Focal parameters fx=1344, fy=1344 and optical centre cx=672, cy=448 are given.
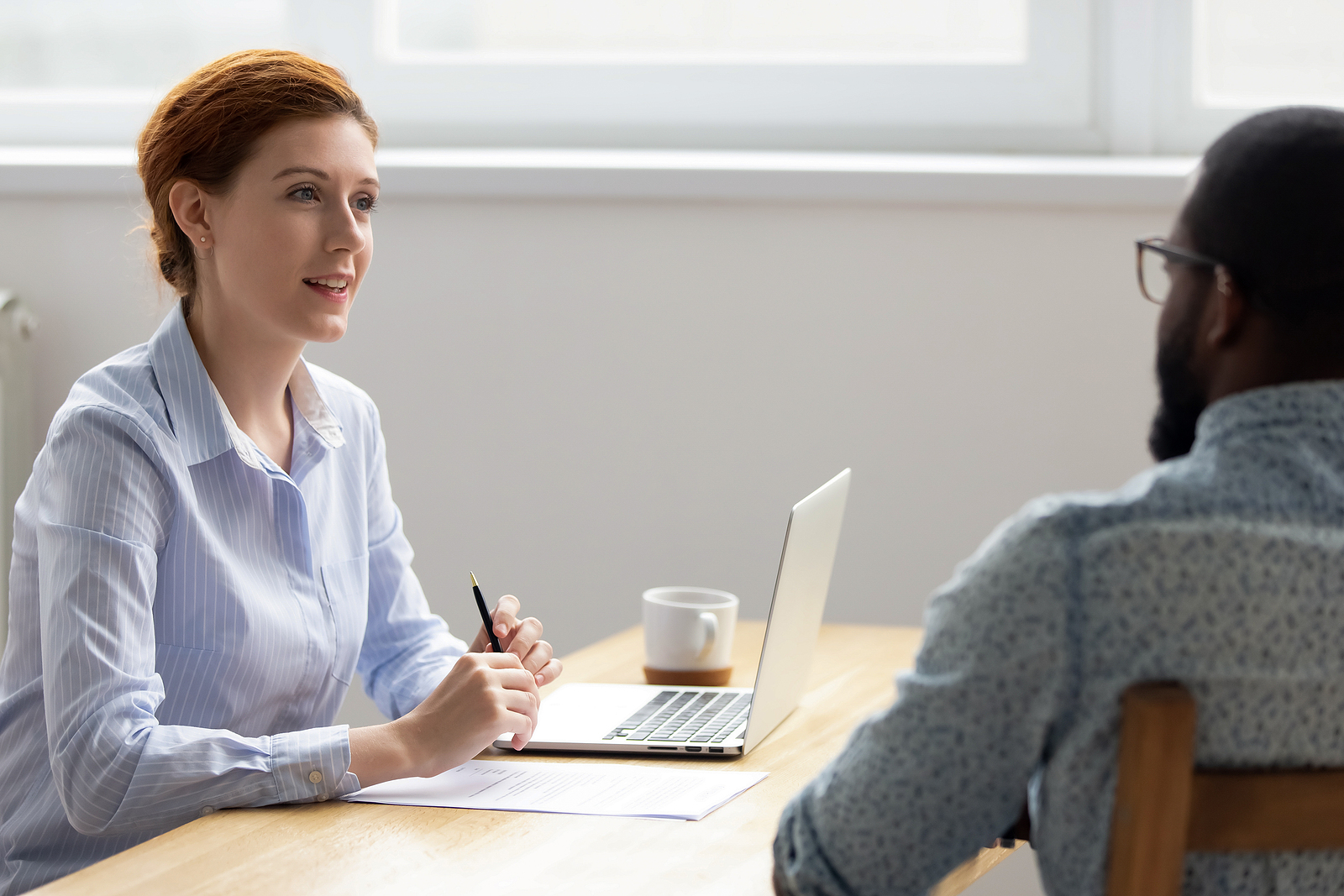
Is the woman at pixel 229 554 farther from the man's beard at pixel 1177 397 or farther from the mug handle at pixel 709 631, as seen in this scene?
the man's beard at pixel 1177 397

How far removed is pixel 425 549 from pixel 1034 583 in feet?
5.71

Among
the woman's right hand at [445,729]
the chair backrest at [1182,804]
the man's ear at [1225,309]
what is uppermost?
the man's ear at [1225,309]

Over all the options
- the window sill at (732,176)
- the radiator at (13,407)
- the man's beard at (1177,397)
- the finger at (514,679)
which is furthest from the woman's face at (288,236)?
the radiator at (13,407)

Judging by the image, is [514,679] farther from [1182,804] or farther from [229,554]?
[1182,804]

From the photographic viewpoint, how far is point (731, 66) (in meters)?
2.40

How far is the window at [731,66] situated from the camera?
2.31 meters

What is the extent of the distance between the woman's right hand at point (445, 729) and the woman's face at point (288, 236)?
18.2 inches

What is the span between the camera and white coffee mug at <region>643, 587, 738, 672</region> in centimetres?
157

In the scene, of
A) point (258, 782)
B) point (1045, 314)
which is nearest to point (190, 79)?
point (258, 782)

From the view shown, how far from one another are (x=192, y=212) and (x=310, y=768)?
25.8 inches

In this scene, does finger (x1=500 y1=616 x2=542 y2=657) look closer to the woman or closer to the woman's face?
the woman

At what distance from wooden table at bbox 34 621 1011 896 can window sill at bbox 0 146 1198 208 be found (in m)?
1.21

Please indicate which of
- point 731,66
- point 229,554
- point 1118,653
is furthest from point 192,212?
point 731,66

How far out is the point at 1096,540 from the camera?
0.76m
